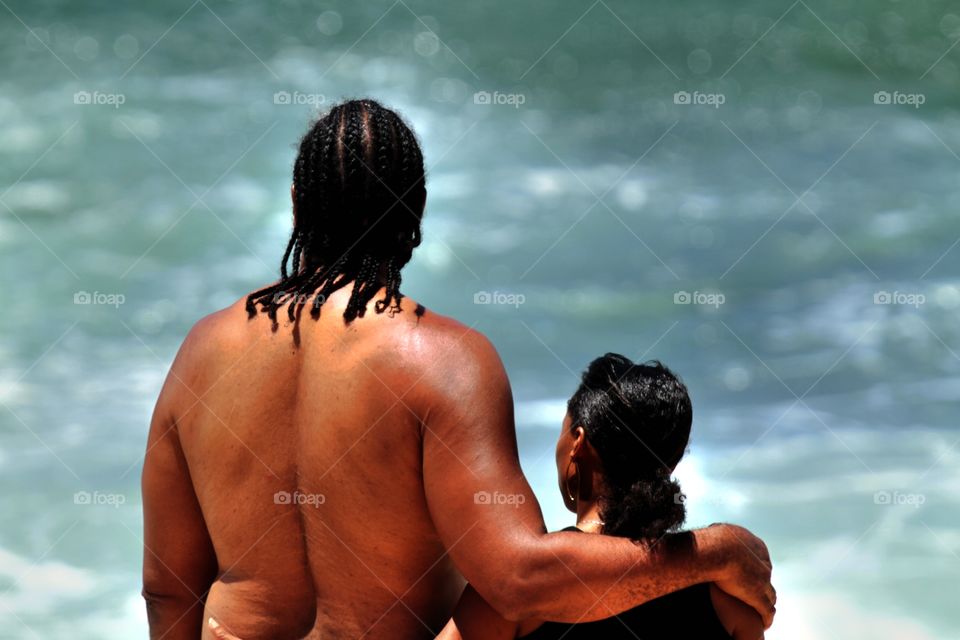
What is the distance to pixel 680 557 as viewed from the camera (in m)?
3.08

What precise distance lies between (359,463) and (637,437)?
841 mm

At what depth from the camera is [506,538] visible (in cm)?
293

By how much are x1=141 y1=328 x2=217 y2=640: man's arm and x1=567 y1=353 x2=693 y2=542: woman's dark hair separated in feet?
3.89

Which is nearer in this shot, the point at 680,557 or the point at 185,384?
the point at 680,557

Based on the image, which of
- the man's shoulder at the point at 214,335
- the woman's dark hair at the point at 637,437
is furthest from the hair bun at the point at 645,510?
the man's shoulder at the point at 214,335

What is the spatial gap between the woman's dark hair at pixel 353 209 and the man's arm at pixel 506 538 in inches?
15.7

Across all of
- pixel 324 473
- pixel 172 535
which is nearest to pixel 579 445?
pixel 324 473

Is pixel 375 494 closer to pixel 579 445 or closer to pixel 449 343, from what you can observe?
pixel 449 343

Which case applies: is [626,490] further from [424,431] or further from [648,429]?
[424,431]

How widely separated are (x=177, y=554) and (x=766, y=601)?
175 centimetres

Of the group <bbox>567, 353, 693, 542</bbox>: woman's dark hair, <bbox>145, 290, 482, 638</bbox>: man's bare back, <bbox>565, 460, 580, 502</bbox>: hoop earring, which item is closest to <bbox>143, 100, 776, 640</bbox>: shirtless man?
<bbox>145, 290, 482, 638</bbox>: man's bare back

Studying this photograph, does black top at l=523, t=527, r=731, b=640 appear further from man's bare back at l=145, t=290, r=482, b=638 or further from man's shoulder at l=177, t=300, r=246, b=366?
man's shoulder at l=177, t=300, r=246, b=366

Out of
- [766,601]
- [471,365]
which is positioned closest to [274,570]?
[471,365]

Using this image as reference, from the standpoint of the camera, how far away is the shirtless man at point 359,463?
2.98m
